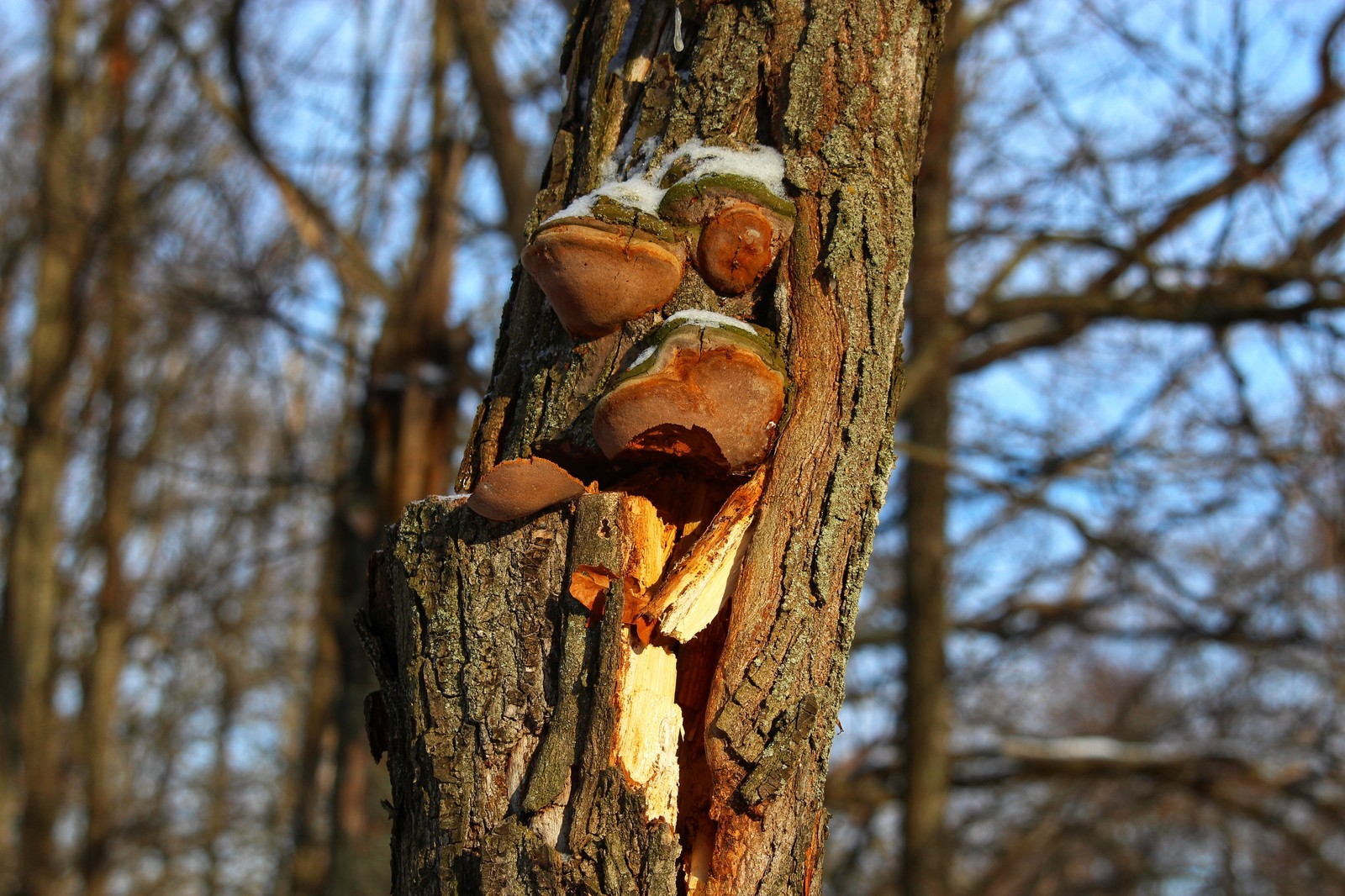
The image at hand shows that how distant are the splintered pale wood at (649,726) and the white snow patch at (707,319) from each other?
393 millimetres

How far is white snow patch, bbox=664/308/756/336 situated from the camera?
4.35 ft

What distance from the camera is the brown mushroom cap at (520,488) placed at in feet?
4.36

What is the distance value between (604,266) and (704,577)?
0.40m

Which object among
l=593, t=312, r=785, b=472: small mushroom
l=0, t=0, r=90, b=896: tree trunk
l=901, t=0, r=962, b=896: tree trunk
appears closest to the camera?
l=593, t=312, r=785, b=472: small mushroom

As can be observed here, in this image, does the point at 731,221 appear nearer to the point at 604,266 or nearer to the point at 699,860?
the point at 604,266

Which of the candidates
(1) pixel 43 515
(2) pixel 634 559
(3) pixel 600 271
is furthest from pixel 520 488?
(1) pixel 43 515

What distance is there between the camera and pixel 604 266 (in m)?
1.36

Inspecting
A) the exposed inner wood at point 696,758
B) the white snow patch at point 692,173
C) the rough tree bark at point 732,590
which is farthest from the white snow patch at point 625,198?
the exposed inner wood at point 696,758

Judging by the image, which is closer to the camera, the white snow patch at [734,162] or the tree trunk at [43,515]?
the white snow patch at [734,162]

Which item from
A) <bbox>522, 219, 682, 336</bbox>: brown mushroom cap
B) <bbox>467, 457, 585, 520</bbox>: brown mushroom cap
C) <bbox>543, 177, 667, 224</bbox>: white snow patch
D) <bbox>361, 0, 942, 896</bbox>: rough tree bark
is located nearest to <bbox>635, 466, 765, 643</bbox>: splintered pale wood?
<bbox>361, 0, 942, 896</bbox>: rough tree bark

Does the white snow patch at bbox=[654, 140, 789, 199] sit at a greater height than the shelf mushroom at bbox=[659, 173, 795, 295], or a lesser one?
greater

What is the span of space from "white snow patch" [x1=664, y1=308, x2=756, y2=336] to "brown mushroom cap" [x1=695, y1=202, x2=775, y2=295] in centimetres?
8

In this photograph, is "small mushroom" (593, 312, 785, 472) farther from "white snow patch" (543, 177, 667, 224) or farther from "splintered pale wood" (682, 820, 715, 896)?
"splintered pale wood" (682, 820, 715, 896)

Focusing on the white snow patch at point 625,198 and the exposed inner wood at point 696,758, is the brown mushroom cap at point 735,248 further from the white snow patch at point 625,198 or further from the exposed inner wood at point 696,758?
the exposed inner wood at point 696,758
